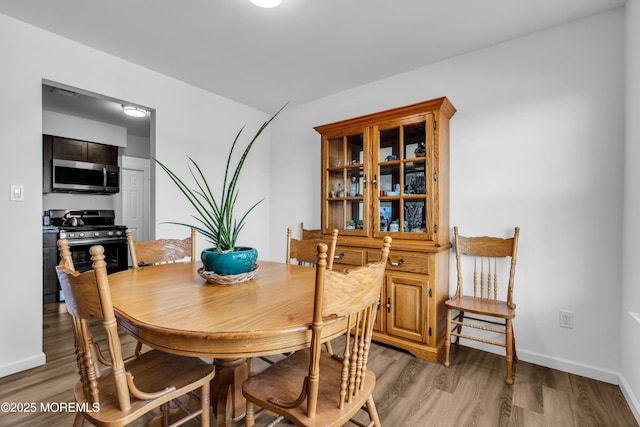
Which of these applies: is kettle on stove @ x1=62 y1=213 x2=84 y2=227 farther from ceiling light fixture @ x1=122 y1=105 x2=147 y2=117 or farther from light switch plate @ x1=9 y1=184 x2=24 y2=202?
light switch plate @ x1=9 y1=184 x2=24 y2=202

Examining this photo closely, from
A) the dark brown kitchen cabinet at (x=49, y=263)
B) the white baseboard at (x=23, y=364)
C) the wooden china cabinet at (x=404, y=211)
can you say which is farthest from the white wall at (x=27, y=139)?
the wooden china cabinet at (x=404, y=211)

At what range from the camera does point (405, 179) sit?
254cm

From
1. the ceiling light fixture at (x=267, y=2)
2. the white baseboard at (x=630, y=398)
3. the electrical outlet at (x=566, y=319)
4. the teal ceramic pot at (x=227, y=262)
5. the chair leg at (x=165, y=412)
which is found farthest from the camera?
the electrical outlet at (x=566, y=319)

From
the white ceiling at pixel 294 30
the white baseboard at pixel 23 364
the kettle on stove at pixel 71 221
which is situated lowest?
the white baseboard at pixel 23 364

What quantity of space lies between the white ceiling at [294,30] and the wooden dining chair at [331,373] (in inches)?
69.5

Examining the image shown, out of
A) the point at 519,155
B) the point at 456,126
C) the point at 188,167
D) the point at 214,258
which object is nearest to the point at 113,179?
the point at 188,167

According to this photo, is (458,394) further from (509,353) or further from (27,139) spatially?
(27,139)

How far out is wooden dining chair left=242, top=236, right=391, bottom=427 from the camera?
36.7 inches

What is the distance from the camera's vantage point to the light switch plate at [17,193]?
6.95 ft

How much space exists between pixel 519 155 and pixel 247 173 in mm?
2803

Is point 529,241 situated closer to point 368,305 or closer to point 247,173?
point 368,305

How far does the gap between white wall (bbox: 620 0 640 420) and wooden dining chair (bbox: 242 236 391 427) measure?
5.26 ft

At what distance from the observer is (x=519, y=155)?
89.6 inches

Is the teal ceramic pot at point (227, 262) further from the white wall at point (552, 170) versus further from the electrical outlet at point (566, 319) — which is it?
the electrical outlet at point (566, 319)
